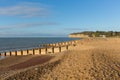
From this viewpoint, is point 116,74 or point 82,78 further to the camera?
point 116,74

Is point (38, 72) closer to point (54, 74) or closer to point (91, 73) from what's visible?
point (54, 74)

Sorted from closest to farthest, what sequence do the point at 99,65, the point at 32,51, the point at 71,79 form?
the point at 71,79, the point at 99,65, the point at 32,51

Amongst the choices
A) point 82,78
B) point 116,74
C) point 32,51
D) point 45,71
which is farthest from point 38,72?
point 32,51

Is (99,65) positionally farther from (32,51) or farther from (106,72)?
(32,51)

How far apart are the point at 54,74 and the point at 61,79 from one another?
151 centimetres

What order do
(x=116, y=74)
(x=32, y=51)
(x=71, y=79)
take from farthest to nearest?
→ (x=32, y=51) → (x=116, y=74) → (x=71, y=79)

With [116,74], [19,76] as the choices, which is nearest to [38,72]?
[19,76]

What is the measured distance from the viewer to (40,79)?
554 inches

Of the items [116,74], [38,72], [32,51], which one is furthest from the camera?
[32,51]

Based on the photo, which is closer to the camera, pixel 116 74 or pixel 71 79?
pixel 71 79

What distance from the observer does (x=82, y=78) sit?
44.3 feet

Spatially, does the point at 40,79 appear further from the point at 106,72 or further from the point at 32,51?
the point at 32,51

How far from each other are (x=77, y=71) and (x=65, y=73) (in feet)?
2.77

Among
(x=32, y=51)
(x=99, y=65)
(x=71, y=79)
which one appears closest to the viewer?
(x=71, y=79)
